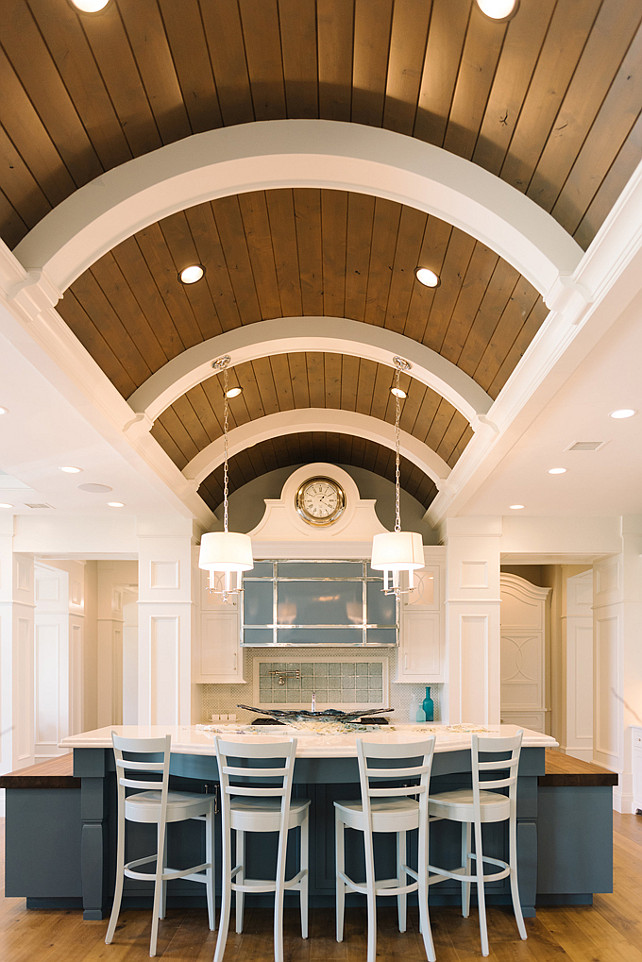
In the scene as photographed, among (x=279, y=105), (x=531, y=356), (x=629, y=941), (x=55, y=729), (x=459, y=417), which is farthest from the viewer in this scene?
(x=55, y=729)

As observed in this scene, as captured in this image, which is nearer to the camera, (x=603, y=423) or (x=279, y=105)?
(x=279, y=105)

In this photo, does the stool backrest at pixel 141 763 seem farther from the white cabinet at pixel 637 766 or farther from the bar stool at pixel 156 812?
the white cabinet at pixel 637 766

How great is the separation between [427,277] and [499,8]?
6.31ft

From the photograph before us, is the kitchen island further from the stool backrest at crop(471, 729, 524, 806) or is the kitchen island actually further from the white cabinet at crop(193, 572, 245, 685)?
the white cabinet at crop(193, 572, 245, 685)

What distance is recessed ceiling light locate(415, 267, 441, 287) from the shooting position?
4145mm

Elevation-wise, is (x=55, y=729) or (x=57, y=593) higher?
(x=57, y=593)

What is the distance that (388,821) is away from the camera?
12.9 ft

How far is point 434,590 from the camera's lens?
7.62 meters

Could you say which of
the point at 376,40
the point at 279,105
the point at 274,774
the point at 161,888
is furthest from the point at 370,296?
the point at 161,888

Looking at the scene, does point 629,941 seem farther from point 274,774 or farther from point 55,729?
point 55,729

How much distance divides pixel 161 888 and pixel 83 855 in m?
0.51

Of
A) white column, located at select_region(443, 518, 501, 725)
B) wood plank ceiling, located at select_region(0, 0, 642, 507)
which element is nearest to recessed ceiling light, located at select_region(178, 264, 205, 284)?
wood plank ceiling, located at select_region(0, 0, 642, 507)

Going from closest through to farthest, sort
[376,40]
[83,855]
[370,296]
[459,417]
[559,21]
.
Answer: [559,21] < [376,40] < [83,855] < [370,296] < [459,417]

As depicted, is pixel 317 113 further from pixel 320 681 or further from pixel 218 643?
pixel 320 681
